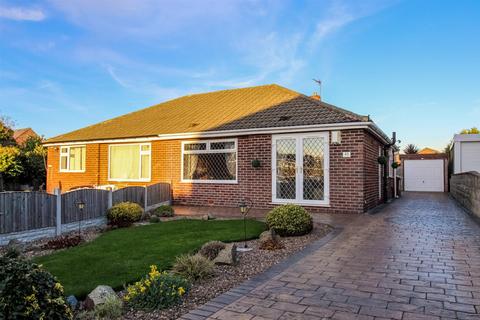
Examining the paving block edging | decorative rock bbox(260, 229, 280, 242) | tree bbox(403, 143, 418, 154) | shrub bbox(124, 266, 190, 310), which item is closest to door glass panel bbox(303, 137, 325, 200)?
decorative rock bbox(260, 229, 280, 242)

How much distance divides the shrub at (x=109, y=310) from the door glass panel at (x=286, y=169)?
329 inches

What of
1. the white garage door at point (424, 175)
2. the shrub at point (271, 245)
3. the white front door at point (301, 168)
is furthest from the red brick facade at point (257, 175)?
the white garage door at point (424, 175)

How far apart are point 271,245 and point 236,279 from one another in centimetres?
183

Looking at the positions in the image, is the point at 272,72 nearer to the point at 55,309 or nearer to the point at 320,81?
the point at 320,81

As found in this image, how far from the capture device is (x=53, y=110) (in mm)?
22062

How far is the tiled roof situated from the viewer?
37.5 ft

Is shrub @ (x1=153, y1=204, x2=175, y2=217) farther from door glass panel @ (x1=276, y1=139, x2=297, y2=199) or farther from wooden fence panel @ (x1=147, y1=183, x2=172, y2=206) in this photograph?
door glass panel @ (x1=276, y1=139, x2=297, y2=199)

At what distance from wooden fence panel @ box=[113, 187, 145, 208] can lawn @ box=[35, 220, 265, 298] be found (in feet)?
7.00

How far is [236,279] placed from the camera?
4.47m

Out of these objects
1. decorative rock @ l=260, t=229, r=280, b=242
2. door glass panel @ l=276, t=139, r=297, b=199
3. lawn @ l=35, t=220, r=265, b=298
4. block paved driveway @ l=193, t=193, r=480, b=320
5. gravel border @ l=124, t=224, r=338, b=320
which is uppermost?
door glass panel @ l=276, t=139, r=297, b=199

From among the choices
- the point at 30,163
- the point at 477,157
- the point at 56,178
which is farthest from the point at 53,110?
the point at 477,157

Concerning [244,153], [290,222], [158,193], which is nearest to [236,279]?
[290,222]

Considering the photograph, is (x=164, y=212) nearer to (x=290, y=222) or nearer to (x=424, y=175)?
(x=290, y=222)

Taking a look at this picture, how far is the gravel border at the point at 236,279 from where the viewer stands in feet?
11.2
